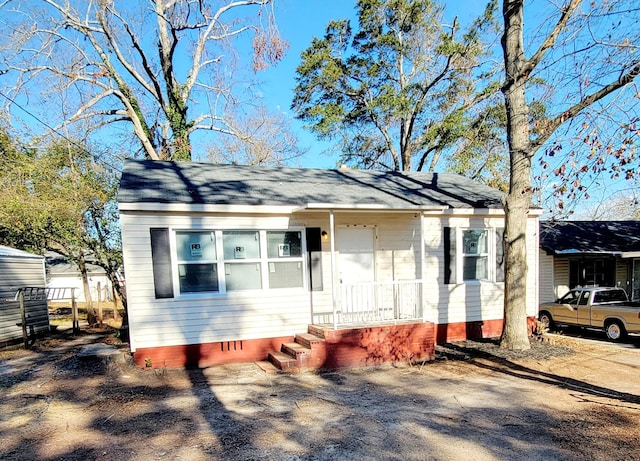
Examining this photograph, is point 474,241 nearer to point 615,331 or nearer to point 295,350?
point 615,331

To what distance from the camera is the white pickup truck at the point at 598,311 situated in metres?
8.57

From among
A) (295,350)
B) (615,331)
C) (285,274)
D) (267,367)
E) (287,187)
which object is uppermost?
(287,187)

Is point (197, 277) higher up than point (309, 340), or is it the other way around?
point (197, 277)

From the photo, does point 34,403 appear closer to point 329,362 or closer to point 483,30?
point 329,362

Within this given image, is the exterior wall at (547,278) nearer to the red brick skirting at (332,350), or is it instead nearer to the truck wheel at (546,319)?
the truck wheel at (546,319)

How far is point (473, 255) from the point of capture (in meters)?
8.36

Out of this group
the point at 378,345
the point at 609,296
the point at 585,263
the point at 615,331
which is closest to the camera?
the point at 378,345

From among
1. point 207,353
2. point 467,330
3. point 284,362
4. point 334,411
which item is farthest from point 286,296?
point 467,330

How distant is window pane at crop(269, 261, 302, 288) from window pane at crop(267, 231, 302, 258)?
0.18 metres

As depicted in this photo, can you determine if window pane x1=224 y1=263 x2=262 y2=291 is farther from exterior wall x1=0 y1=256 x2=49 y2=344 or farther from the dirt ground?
exterior wall x1=0 y1=256 x2=49 y2=344

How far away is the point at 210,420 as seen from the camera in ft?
14.1

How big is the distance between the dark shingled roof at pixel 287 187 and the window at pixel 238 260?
655 mm

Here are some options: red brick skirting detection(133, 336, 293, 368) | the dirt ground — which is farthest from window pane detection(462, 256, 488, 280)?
red brick skirting detection(133, 336, 293, 368)

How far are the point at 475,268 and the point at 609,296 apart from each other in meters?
4.46
